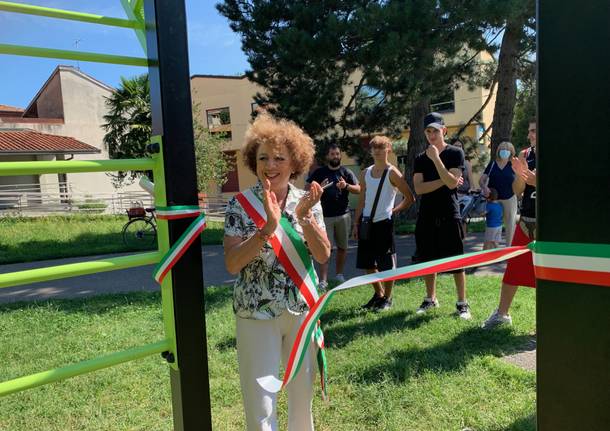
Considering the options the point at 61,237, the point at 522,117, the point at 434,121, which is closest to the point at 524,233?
the point at 434,121

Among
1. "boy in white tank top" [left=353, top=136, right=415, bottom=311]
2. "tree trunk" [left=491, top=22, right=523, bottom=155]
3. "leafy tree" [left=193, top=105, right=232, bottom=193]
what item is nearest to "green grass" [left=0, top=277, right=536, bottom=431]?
"boy in white tank top" [left=353, top=136, right=415, bottom=311]

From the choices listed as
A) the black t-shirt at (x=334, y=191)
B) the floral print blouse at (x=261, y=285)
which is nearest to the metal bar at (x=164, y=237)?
the floral print blouse at (x=261, y=285)

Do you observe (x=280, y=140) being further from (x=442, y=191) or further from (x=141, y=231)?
(x=141, y=231)

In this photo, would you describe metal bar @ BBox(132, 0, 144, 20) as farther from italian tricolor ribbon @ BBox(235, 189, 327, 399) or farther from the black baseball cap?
the black baseball cap

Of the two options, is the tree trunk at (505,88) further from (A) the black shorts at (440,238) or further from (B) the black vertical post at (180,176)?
(B) the black vertical post at (180,176)

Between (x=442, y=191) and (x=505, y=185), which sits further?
(x=505, y=185)

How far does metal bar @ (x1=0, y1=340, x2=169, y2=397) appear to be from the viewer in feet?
5.32

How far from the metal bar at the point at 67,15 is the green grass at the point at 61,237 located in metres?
8.99

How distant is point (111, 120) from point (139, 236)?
399 inches

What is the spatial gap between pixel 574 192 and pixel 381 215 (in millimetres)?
4126

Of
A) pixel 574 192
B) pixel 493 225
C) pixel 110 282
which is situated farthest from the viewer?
pixel 110 282

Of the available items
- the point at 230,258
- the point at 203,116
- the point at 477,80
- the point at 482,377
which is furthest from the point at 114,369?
the point at 203,116

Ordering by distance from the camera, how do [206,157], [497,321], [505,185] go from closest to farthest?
[497,321] < [505,185] < [206,157]

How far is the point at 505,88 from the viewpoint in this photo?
11.7m
